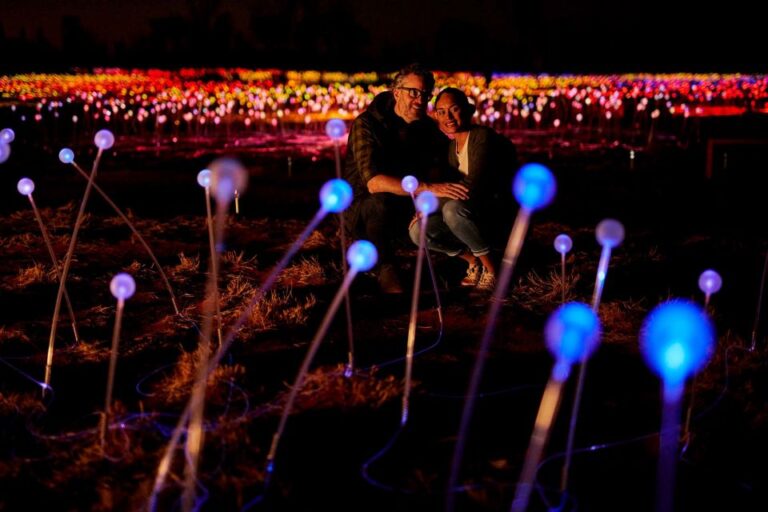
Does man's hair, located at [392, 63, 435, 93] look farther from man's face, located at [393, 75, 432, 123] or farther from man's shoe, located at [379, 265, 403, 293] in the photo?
man's shoe, located at [379, 265, 403, 293]

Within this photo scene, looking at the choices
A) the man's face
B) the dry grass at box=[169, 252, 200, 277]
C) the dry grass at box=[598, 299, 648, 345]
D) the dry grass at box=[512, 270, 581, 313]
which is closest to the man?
the man's face

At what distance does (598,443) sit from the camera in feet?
10.2

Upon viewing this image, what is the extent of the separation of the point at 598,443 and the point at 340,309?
6.74 feet

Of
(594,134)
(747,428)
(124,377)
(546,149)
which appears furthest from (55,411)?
(594,134)

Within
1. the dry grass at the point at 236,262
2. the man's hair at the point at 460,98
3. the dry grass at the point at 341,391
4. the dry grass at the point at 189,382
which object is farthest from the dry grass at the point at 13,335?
the man's hair at the point at 460,98

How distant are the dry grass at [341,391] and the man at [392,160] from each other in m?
1.48

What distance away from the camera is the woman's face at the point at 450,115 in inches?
181

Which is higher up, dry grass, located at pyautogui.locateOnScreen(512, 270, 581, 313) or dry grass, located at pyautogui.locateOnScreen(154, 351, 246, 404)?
dry grass, located at pyautogui.locateOnScreen(512, 270, 581, 313)

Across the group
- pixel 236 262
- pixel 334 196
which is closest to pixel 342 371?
pixel 334 196

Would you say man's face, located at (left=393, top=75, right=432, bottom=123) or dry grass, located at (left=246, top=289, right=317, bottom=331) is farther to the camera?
man's face, located at (left=393, top=75, right=432, bottom=123)

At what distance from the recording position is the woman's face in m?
4.61

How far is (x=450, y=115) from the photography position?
15.2 feet

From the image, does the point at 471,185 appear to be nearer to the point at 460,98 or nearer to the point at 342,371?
the point at 460,98

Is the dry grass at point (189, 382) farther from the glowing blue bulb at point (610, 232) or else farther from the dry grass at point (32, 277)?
the dry grass at point (32, 277)
